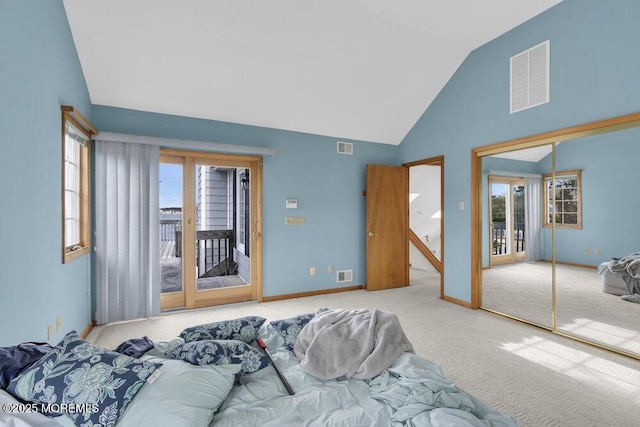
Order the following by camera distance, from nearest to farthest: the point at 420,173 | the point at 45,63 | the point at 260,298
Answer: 1. the point at 45,63
2. the point at 260,298
3. the point at 420,173

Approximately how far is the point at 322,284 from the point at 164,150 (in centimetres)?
286

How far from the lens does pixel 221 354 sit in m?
1.42

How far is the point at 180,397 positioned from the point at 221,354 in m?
0.32

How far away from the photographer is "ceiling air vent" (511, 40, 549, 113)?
124 inches

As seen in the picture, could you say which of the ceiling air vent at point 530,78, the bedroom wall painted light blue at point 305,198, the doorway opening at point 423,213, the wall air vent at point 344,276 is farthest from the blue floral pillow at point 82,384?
the doorway opening at point 423,213

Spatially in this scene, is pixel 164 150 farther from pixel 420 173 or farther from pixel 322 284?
pixel 420 173

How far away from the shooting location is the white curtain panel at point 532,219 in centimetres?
334

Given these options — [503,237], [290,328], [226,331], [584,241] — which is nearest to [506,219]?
[503,237]

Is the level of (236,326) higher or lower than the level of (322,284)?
higher

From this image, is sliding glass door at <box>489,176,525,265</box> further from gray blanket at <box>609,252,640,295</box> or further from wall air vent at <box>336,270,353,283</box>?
wall air vent at <box>336,270,353,283</box>

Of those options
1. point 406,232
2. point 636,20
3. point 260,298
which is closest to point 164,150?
point 260,298

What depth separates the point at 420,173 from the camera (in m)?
6.59

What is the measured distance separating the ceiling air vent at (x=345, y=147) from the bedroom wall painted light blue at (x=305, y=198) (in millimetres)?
67

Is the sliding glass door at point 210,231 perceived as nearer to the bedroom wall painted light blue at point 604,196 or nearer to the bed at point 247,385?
the bed at point 247,385
